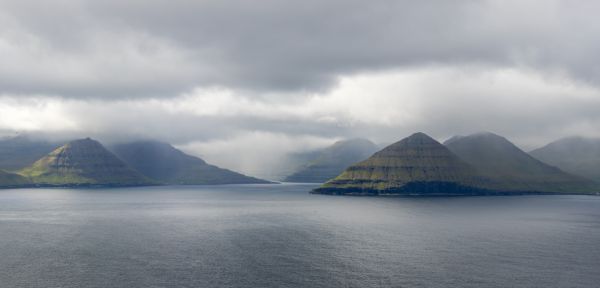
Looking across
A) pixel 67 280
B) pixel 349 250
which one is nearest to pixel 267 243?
pixel 349 250

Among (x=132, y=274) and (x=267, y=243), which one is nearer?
(x=132, y=274)

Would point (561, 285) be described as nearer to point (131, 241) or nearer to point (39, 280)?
point (39, 280)

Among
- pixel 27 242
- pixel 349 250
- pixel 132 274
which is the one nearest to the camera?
pixel 132 274

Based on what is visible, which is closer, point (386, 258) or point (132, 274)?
point (132, 274)

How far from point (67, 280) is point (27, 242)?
259 feet

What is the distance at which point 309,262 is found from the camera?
157 meters

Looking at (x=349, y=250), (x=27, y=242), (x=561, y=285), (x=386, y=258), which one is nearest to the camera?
(x=561, y=285)

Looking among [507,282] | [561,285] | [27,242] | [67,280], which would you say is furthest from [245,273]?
[27,242]

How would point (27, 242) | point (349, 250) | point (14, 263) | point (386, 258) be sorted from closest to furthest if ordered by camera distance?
point (14, 263)
point (386, 258)
point (349, 250)
point (27, 242)

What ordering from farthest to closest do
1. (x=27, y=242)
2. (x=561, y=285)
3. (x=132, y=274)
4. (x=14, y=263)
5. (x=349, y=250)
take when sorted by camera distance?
(x=27, y=242), (x=349, y=250), (x=14, y=263), (x=132, y=274), (x=561, y=285)

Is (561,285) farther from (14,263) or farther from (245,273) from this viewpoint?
(14,263)

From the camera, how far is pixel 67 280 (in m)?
132

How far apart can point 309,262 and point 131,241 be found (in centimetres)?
8512

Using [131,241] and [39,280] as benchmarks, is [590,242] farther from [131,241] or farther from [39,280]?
[39,280]
